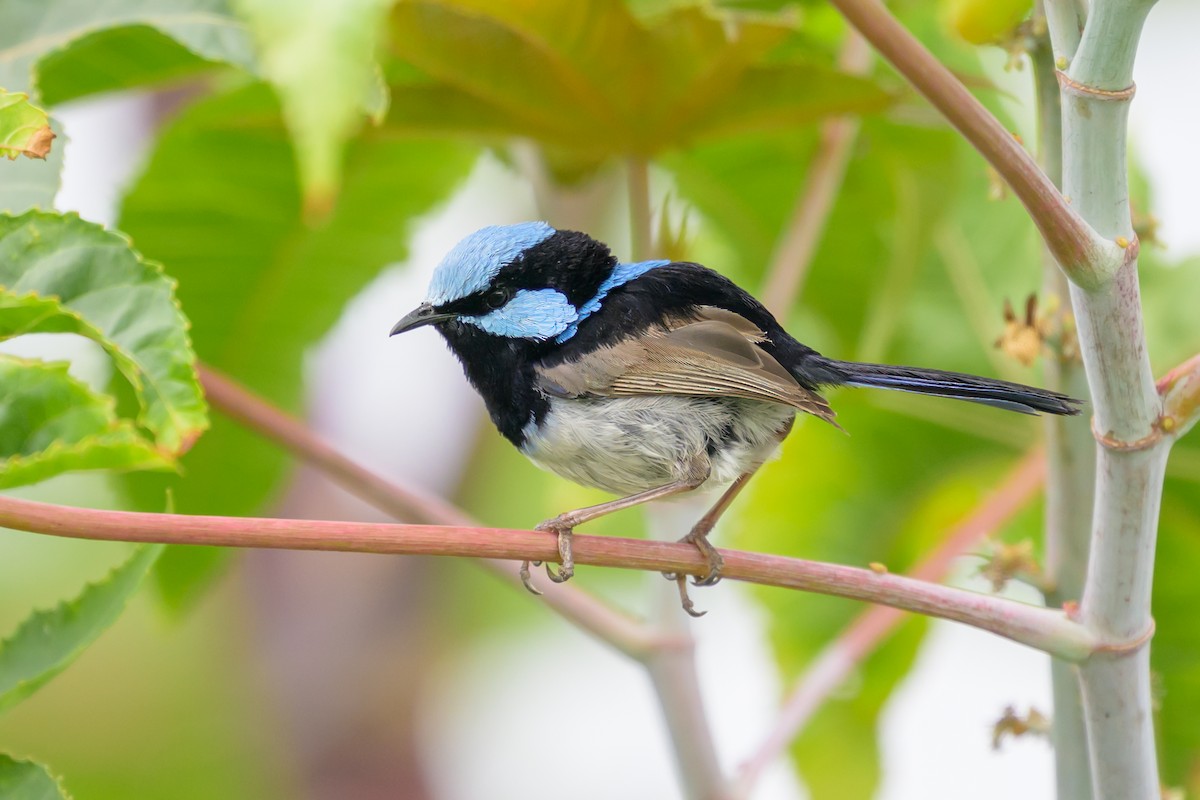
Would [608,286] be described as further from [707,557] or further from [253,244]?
[707,557]

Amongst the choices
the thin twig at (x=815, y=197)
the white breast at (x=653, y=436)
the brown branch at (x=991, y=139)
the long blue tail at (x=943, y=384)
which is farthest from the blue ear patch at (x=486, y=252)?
the brown branch at (x=991, y=139)

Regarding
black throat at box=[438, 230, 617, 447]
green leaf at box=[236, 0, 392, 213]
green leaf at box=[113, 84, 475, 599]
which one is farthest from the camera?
green leaf at box=[113, 84, 475, 599]

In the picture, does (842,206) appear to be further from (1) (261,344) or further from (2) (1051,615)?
(2) (1051,615)

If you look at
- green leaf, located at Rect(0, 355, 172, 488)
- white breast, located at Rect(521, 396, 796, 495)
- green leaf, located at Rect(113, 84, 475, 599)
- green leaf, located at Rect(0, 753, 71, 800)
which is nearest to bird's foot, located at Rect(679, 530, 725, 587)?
white breast, located at Rect(521, 396, 796, 495)

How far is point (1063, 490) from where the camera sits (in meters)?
1.39

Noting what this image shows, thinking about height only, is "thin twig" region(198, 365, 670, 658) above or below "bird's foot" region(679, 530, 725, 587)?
below

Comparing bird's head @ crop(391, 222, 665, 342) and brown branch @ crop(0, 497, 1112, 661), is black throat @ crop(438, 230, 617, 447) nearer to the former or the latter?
bird's head @ crop(391, 222, 665, 342)

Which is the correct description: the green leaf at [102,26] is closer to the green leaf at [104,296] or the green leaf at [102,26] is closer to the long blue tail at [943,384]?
the green leaf at [104,296]

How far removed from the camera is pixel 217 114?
6.35 ft

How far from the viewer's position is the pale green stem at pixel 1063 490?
136 cm

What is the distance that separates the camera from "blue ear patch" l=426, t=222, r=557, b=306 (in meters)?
1.88

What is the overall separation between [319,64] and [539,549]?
483 mm

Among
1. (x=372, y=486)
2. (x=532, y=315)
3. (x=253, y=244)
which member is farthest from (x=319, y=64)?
(x=253, y=244)

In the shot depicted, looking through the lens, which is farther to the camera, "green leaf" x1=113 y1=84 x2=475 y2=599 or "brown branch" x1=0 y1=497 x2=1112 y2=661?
"green leaf" x1=113 y1=84 x2=475 y2=599
